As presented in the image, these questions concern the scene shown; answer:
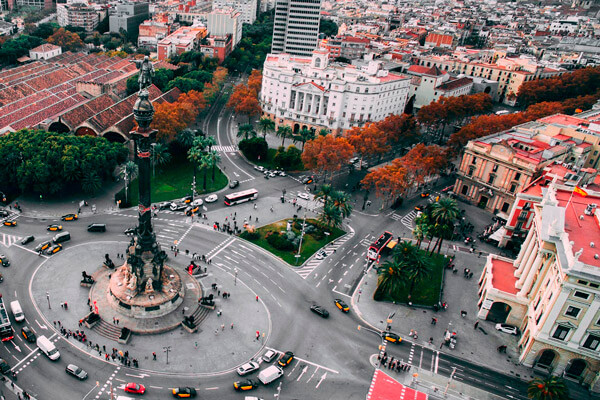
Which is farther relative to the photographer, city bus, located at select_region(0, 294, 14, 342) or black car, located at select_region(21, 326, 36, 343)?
black car, located at select_region(21, 326, 36, 343)

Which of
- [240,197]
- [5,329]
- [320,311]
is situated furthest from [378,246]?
[5,329]

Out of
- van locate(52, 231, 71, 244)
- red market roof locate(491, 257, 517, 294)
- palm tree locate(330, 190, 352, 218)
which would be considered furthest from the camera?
palm tree locate(330, 190, 352, 218)

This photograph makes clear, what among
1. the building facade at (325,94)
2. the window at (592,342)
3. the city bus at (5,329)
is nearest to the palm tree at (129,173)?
the city bus at (5,329)

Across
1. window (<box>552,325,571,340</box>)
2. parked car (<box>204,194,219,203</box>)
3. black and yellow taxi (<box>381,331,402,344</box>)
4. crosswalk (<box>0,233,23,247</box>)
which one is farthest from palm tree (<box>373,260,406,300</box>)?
crosswalk (<box>0,233,23,247</box>)

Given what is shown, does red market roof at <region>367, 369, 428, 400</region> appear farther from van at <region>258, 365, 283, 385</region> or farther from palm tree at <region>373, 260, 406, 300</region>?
palm tree at <region>373, 260, 406, 300</region>

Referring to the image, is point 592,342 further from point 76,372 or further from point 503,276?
point 76,372

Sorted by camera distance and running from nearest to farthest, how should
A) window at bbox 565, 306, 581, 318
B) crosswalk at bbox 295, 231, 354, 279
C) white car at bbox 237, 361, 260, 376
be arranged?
white car at bbox 237, 361, 260, 376
window at bbox 565, 306, 581, 318
crosswalk at bbox 295, 231, 354, 279

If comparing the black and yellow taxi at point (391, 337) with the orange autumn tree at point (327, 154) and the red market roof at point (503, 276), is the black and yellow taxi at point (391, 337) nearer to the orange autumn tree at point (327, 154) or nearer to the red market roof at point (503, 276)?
the red market roof at point (503, 276)
